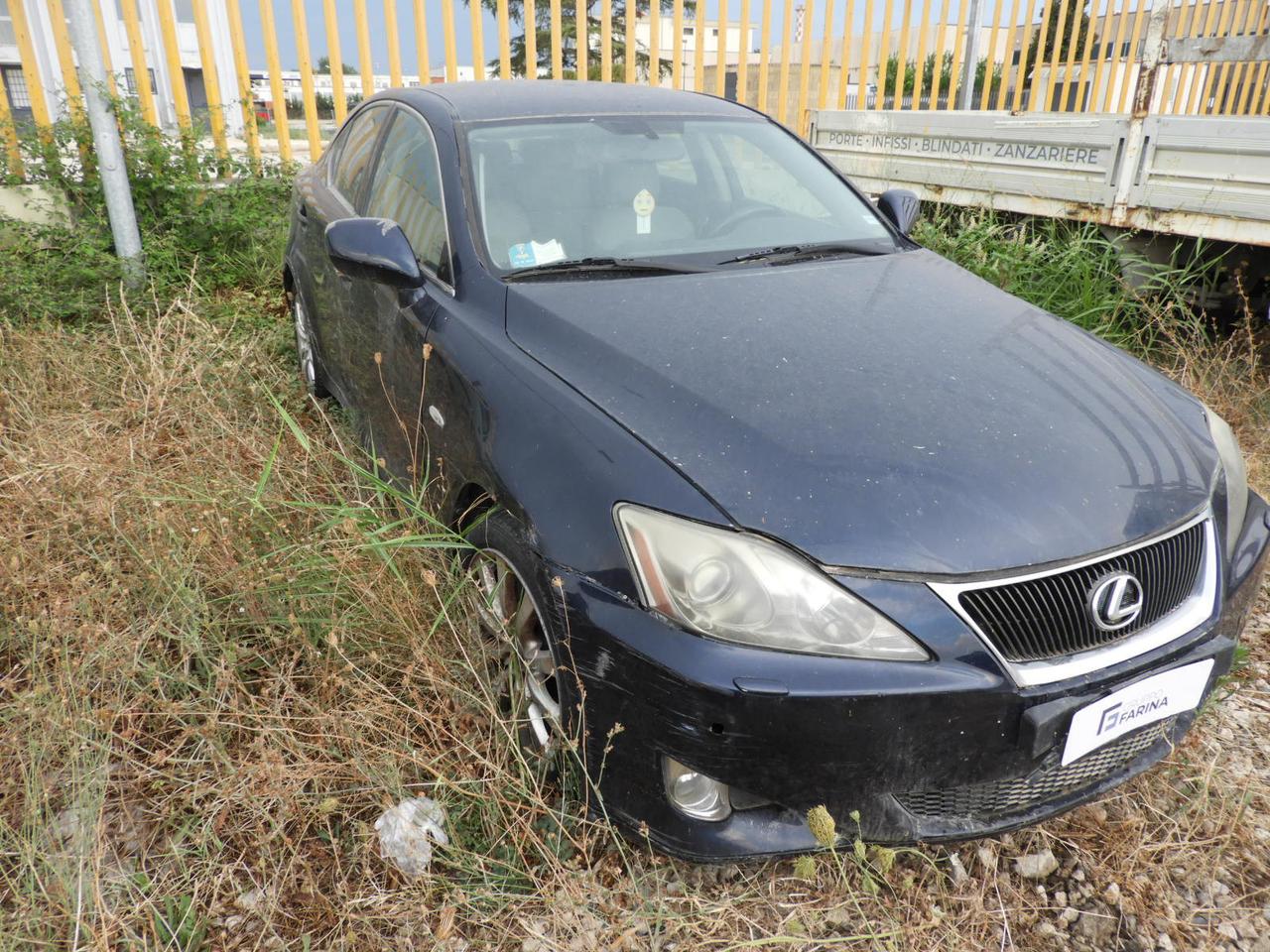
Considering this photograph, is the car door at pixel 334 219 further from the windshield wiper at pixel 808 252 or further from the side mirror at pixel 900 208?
the side mirror at pixel 900 208

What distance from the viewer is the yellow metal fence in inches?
225

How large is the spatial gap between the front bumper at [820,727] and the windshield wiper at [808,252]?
1.33 meters

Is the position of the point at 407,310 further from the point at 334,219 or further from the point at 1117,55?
the point at 1117,55

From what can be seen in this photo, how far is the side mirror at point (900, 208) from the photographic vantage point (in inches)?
127

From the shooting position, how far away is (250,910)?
5.88 feet

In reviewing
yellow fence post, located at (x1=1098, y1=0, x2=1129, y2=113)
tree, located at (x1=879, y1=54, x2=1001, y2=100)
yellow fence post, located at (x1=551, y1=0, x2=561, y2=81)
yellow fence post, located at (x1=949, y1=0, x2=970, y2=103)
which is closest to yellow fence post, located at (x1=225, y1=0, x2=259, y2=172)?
yellow fence post, located at (x1=551, y1=0, x2=561, y2=81)

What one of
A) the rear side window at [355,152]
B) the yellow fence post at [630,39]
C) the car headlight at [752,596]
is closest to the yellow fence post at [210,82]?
the rear side window at [355,152]

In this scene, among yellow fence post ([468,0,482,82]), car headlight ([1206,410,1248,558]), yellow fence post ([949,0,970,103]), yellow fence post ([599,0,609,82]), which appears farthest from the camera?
yellow fence post ([599,0,609,82])

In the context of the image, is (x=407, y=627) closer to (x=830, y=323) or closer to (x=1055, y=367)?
(x=830, y=323)

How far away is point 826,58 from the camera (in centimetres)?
787

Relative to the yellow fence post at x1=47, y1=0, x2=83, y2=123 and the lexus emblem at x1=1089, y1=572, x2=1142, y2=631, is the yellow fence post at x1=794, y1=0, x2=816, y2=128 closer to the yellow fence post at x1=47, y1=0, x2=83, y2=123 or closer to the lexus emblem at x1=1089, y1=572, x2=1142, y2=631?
the yellow fence post at x1=47, y1=0, x2=83, y2=123

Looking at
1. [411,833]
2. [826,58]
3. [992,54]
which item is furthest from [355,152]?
[992,54]

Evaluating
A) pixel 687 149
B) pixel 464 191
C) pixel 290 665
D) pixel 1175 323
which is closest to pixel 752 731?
pixel 290 665

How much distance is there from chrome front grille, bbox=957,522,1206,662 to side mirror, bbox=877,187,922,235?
5.73 ft
